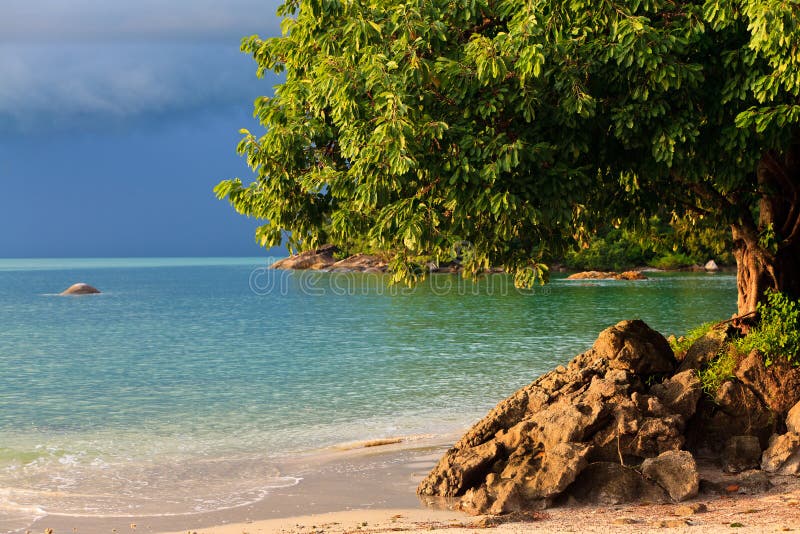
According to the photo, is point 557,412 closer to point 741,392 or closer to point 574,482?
point 574,482

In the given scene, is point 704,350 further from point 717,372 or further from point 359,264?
point 359,264

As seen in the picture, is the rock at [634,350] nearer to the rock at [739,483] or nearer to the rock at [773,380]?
the rock at [773,380]

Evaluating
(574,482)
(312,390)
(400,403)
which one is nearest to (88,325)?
(312,390)

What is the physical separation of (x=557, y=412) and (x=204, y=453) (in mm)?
8020

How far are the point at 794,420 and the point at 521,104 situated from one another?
6.03 metres

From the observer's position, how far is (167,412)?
22281 millimetres

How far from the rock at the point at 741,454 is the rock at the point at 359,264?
109m

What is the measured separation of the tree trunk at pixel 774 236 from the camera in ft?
43.3

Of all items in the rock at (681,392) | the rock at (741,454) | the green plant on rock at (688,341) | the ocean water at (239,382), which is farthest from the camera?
the ocean water at (239,382)

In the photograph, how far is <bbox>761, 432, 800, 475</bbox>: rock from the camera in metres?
11.6

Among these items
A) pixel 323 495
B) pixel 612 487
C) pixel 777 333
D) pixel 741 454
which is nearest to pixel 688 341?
pixel 777 333

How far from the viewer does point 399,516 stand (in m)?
11.1

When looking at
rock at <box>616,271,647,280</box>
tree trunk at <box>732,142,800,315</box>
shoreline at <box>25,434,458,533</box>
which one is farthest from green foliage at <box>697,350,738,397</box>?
rock at <box>616,271,647,280</box>

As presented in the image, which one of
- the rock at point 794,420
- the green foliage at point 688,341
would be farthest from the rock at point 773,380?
the green foliage at point 688,341
